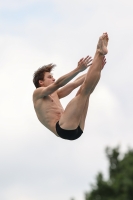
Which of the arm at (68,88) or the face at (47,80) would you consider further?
the arm at (68,88)

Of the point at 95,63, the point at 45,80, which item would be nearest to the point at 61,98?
the point at 45,80

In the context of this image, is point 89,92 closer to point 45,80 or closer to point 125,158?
point 45,80

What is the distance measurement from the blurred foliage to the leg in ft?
117

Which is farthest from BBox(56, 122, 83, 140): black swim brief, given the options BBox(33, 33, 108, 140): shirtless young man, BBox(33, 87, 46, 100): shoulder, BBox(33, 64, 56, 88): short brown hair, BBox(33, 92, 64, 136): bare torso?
BBox(33, 64, 56, 88): short brown hair

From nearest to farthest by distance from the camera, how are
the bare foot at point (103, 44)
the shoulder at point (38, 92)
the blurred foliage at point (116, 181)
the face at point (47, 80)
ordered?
the bare foot at point (103, 44), the shoulder at point (38, 92), the face at point (47, 80), the blurred foliage at point (116, 181)

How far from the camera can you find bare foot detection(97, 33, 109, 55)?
27.8 m

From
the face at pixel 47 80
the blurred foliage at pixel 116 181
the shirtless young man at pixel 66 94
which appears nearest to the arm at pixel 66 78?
the shirtless young man at pixel 66 94

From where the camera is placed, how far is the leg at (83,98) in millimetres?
27812

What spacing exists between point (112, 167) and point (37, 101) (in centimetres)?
4075

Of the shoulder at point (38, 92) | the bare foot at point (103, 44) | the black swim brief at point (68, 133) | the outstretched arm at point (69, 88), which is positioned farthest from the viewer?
the outstretched arm at point (69, 88)

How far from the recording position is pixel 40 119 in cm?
2973

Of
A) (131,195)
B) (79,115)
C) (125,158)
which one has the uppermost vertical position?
(125,158)

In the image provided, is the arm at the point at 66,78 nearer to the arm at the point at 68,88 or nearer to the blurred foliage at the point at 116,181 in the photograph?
the arm at the point at 68,88

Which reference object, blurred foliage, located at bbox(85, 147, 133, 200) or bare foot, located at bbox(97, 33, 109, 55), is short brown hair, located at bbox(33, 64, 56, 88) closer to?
bare foot, located at bbox(97, 33, 109, 55)
